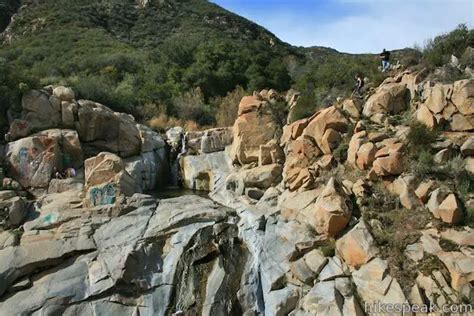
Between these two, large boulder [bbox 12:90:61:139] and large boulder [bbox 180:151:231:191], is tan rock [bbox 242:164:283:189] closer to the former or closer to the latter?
large boulder [bbox 180:151:231:191]

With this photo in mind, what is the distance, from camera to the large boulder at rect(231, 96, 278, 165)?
21.9 metres

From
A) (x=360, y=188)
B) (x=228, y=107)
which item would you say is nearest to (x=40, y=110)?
(x=228, y=107)

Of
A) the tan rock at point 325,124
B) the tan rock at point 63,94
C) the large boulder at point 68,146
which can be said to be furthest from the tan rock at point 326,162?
the tan rock at point 63,94

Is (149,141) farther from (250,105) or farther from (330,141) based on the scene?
(330,141)

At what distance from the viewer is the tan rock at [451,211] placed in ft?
43.3

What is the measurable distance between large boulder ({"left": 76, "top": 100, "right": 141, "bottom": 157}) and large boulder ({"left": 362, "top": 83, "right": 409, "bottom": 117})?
11.6m

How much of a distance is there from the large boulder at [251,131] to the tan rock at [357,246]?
8.27 metres

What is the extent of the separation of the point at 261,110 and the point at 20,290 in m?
13.6

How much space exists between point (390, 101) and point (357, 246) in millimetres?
7647

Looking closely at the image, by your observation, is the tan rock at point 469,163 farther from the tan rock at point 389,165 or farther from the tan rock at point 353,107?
the tan rock at point 353,107

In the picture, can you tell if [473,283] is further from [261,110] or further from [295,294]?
[261,110]

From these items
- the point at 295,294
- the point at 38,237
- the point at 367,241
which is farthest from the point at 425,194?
the point at 38,237

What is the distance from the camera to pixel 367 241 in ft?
44.6

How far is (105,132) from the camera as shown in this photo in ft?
74.5
